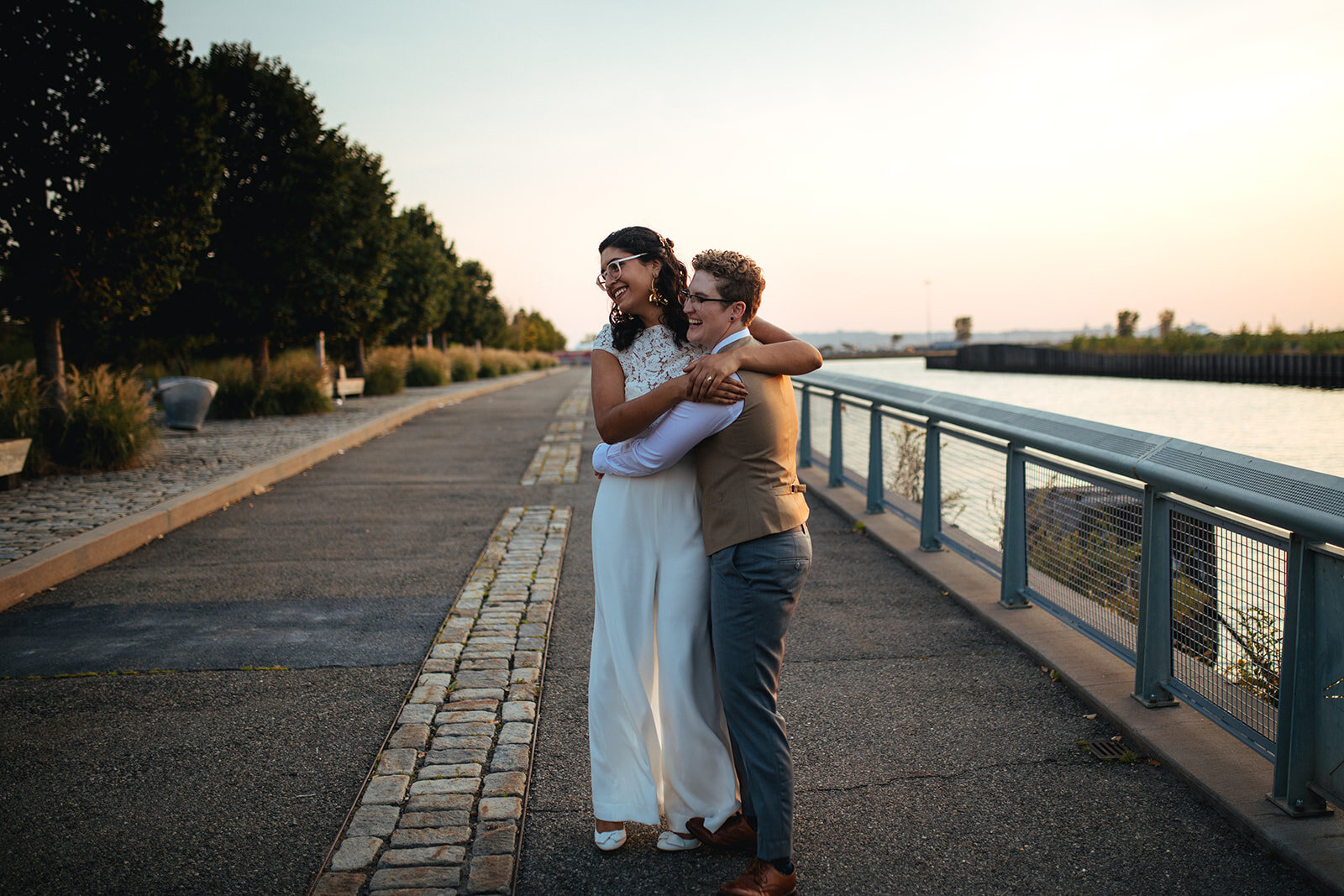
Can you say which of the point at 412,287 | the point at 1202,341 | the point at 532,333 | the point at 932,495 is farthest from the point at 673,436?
the point at 532,333

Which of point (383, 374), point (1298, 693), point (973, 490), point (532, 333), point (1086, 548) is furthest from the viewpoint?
point (532, 333)

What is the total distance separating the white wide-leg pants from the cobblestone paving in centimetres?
540

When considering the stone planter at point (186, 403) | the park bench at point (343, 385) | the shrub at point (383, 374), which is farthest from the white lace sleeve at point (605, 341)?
the shrub at point (383, 374)

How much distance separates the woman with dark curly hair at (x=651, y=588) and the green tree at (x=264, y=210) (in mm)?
18328

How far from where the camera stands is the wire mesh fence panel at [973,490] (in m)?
6.03

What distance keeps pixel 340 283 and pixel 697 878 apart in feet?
63.6

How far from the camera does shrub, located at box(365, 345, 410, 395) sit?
90.3ft

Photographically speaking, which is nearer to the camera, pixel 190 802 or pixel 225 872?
pixel 225 872

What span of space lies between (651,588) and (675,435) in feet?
1.69

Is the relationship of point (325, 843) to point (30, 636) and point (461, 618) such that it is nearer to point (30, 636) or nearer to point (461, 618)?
point (461, 618)

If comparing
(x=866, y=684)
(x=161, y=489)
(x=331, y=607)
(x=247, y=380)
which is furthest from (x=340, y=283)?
(x=866, y=684)

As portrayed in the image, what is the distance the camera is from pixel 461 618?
5641 mm

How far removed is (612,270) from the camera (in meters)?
2.80

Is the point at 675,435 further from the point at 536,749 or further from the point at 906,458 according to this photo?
the point at 906,458
